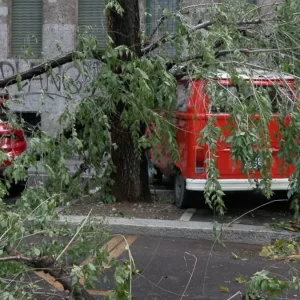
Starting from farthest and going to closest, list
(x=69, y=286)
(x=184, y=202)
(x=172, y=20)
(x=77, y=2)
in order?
(x=77, y=2) < (x=184, y=202) < (x=172, y=20) < (x=69, y=286)

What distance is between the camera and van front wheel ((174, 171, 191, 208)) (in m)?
9.88

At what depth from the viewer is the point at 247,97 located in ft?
22.8

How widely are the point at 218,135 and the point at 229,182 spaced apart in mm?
3015

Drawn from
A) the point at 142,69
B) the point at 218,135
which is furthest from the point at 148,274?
the point at 142,69

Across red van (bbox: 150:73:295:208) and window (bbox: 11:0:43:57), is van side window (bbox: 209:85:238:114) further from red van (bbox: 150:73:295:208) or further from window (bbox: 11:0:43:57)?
window (bbox: 11:0:43:57)

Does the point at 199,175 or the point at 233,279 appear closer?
the point at 233,279

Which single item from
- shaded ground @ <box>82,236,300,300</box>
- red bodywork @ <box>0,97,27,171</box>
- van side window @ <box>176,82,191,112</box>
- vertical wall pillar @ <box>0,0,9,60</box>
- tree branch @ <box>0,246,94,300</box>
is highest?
vertical wall pillar @ <box>0,0,9,60</box>

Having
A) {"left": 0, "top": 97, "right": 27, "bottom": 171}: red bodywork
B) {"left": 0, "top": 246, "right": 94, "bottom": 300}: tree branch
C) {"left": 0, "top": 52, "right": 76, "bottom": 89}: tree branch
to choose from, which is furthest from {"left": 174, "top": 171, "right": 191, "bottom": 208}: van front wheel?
{"left": 0, "top": 246, "right": 94, "bottom": 300}: tree branch

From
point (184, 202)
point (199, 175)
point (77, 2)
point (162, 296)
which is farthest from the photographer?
point (77, 2)

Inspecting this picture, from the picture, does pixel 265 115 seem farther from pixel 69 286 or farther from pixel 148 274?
pixel 69 286

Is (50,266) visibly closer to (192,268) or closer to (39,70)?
(192,268)

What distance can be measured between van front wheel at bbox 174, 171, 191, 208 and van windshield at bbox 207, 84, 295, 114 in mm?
2626

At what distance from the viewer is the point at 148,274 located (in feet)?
23.3

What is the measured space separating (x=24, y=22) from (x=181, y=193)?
1030cm
